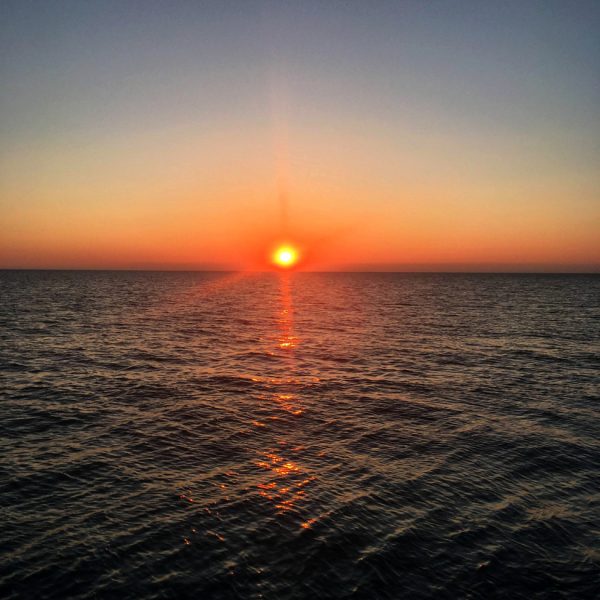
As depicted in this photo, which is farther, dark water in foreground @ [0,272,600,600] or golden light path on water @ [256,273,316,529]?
golden light path on water @ [256,273,316,529]

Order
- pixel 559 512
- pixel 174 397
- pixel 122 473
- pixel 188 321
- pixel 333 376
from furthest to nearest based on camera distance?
pixel 188 321 → pixel 333 376 → pixel 174 397 → pixel 122 473 → pixel 559 512

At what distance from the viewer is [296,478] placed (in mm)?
17438

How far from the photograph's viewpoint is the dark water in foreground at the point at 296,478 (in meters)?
12.2

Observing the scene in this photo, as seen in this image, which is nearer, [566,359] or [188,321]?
[566,359]

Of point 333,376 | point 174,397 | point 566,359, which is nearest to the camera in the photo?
point 174,397

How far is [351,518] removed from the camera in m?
14.9

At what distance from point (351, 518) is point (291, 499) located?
7.57 feet

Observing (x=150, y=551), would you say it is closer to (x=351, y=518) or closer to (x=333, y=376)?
(x=351, y=518)

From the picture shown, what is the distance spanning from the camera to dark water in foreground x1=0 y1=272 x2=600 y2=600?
40.1ft

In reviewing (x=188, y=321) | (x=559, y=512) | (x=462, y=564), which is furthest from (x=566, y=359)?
(x=188, y=321)

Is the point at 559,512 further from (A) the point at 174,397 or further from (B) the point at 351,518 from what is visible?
(A) the point at 174,397

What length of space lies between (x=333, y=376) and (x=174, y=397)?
1220 cm

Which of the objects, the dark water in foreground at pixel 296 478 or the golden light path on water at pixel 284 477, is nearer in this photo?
the dark water in foreground at pixel 296 478

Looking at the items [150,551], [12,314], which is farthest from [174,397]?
[12,314]
